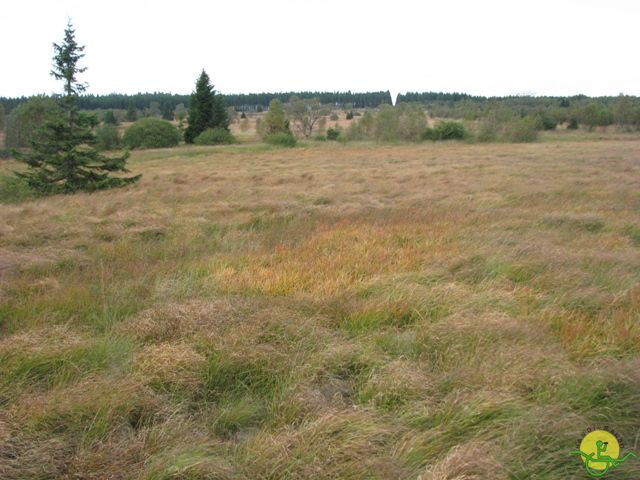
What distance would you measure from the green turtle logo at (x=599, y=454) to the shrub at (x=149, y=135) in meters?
51.3

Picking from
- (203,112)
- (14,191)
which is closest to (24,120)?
(203,112)

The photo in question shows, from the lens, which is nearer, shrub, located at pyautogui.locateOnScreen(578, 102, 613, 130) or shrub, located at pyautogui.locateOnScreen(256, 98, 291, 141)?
shrub, located at pyautogui.locateOnScreen(256, 98, 291, 141)

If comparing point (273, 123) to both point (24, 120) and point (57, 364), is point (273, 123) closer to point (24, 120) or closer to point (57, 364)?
point (24, 120)

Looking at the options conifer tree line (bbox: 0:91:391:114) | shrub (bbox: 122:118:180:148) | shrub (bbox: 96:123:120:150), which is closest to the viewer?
shrub (bbox: 122:118:180:148)

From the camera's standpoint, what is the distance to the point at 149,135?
4891cm

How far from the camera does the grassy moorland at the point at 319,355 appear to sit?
2.54 metres

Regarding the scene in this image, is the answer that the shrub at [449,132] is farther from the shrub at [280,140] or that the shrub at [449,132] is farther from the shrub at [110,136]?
the shrub at [110,136]

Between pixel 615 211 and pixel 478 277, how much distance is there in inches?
264

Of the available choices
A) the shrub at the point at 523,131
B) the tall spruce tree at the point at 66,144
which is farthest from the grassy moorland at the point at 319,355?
the shrub at the point at 523,131

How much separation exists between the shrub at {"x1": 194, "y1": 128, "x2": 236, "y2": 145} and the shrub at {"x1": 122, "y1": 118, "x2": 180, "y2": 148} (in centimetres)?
362

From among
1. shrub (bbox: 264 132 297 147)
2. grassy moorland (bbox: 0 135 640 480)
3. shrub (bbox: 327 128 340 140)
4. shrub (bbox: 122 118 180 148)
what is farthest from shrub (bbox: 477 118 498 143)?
grassy moorland (bbox: 0 135 640 480)

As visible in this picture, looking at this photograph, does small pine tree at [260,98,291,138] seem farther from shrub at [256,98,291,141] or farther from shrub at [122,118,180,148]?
shrub at [122,118,180,148]

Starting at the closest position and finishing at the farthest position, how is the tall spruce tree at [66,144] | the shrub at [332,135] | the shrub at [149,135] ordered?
the tall spruce tree at [66,144] → the shrub at [149,135] → the shrub at [332,135]

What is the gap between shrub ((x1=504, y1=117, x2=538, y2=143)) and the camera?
49.9m
